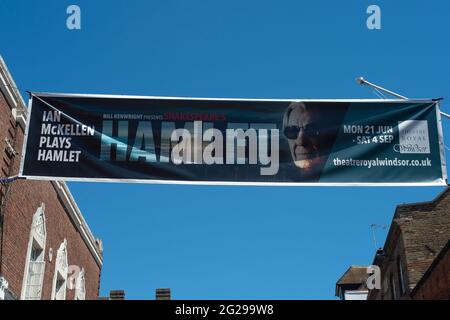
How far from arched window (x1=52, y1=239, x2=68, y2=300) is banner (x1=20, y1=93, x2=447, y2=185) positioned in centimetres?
1001

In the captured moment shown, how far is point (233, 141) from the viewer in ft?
32.9

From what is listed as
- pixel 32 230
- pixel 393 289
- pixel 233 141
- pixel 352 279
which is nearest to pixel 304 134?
pixel 233 141

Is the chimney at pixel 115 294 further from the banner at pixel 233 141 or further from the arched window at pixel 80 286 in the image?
the banner at pixel 233 141

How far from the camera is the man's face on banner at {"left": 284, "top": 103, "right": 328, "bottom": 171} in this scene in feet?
33.1

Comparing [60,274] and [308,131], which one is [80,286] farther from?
[308,131]

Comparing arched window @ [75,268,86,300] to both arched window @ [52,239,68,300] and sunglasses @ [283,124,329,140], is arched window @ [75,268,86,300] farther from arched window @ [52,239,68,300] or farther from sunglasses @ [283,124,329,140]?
sunglasses @ [283,124,329,140]

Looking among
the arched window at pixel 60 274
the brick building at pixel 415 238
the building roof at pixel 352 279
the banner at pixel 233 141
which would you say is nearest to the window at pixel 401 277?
the brick building at pixel 415 238

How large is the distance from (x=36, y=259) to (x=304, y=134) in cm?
1005

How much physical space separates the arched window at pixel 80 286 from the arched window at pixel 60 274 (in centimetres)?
140

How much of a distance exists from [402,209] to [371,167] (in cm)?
1813
